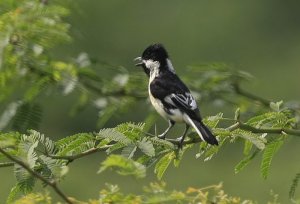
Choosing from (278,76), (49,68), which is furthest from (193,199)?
(278,76)

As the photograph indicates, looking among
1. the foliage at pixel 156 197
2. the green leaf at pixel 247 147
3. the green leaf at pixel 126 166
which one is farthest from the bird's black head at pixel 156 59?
the green leaf at pixel 126 166

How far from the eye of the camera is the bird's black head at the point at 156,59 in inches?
307

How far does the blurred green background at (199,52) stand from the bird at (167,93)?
1595 cm

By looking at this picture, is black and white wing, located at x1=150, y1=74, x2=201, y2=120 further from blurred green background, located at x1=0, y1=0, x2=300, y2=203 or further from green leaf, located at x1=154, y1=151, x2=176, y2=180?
blurred green background, located at x1=0, y1=0, x2=300, y2=203

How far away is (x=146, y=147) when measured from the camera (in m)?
5.38

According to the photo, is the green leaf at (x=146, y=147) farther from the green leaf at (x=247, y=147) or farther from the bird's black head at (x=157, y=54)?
the bird's black head at (x=157, y=54)

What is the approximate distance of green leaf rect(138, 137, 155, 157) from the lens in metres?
5.32

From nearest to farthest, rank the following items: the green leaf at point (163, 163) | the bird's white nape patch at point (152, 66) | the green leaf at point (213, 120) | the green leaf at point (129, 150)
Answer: the green leaf at point (129, 150)
the green leaf at point (163, 163)
the green leaf at point (213, 120)
the bird's white nape patch at point (152, 66)

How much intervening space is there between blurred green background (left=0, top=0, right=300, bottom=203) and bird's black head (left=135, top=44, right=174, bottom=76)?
626 inches

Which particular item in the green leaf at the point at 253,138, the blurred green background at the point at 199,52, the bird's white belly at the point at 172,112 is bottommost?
the blurred green background at the point at 199,52

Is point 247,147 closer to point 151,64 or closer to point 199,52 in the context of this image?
point 151,64

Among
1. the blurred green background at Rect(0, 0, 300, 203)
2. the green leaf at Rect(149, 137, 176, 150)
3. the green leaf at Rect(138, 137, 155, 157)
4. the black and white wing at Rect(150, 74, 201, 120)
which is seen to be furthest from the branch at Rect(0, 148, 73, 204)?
the blurred green background at Rect(0, 0, 300, 203)

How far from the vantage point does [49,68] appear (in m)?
8.22

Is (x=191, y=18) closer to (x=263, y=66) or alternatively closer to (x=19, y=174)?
(x=263, y=66)
